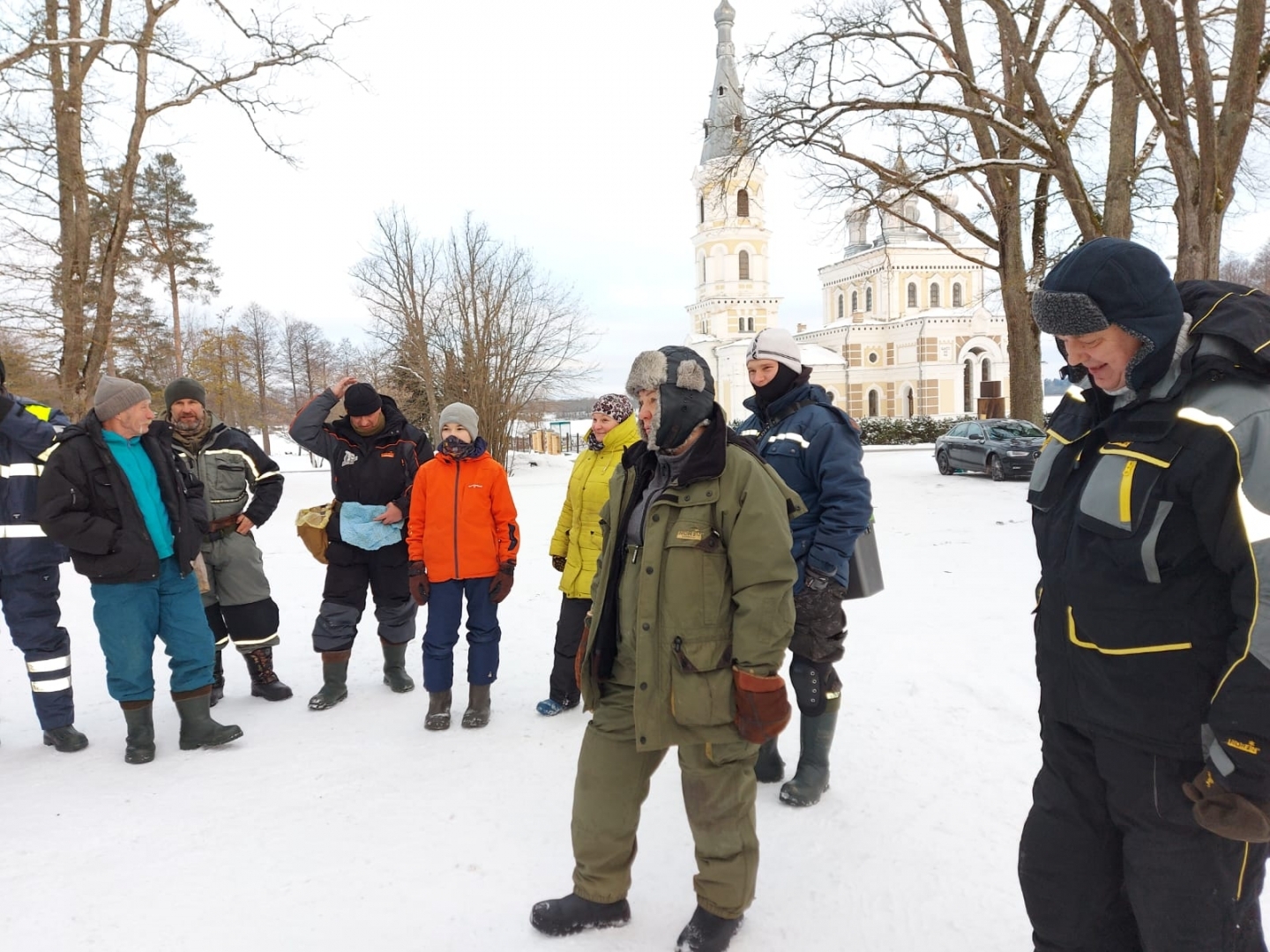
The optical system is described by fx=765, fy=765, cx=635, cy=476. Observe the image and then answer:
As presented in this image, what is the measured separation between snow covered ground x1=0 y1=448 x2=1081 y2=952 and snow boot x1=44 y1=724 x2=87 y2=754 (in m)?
0.05

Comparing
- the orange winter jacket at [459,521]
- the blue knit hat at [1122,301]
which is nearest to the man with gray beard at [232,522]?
the orange winter jacket at [459,521]

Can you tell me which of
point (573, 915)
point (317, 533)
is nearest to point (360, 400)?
point (317, 533)

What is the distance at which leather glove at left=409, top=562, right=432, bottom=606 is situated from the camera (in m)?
4.32

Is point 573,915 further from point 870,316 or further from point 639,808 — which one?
point 870,316

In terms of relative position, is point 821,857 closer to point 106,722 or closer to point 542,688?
point 542,688

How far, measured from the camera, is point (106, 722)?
461 cm

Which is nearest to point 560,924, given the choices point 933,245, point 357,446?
point 357,446

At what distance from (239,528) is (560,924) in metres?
3.38

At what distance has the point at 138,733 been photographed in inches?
160

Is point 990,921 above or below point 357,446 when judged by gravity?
below

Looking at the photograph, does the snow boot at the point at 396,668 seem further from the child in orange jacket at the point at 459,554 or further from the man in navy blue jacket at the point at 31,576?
the man in navy blue jacket at the point at 31,576

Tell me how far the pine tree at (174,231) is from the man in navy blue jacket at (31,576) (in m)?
23.8

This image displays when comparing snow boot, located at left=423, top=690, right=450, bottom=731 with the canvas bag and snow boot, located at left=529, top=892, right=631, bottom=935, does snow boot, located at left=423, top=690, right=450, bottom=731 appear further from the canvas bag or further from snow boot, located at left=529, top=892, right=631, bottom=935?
snow boot, located at left=529, top=892, right=631, bottom=935

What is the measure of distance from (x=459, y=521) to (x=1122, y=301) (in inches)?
133
